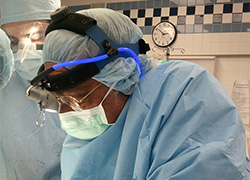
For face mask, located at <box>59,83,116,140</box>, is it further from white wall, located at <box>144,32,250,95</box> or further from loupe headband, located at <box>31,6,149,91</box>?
white wall, located at <box>144,32,250,95</box>

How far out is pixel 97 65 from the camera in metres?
0.88

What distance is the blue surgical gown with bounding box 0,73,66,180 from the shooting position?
890mm

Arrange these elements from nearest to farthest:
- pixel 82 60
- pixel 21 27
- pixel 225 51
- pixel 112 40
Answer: pixel 82 60 < pixel 112 40 < pixel 21 27 < pixel 225 51

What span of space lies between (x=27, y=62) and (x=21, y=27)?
164 mm

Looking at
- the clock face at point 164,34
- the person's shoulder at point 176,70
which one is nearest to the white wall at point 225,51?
the clock face at point 164,34

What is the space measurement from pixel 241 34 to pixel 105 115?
3.56 meters

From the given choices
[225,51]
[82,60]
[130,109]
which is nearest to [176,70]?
[130,109]

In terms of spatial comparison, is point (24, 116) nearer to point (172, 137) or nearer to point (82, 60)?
point (82, 60)

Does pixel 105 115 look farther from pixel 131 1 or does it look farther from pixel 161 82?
pixel 131 1

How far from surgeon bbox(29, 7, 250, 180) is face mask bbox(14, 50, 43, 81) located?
4.1 inches

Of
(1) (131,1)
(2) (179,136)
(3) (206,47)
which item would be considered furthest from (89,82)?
(1) (131,1)

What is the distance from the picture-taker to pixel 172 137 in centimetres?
85

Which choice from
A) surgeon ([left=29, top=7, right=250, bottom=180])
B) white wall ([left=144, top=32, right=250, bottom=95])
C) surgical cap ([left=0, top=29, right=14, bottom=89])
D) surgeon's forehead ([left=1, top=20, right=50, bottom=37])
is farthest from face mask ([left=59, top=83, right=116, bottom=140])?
white wall ([left=144, top=32, right=250, bottom=95])

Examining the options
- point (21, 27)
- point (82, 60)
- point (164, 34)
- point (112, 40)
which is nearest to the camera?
point (82, 60)
